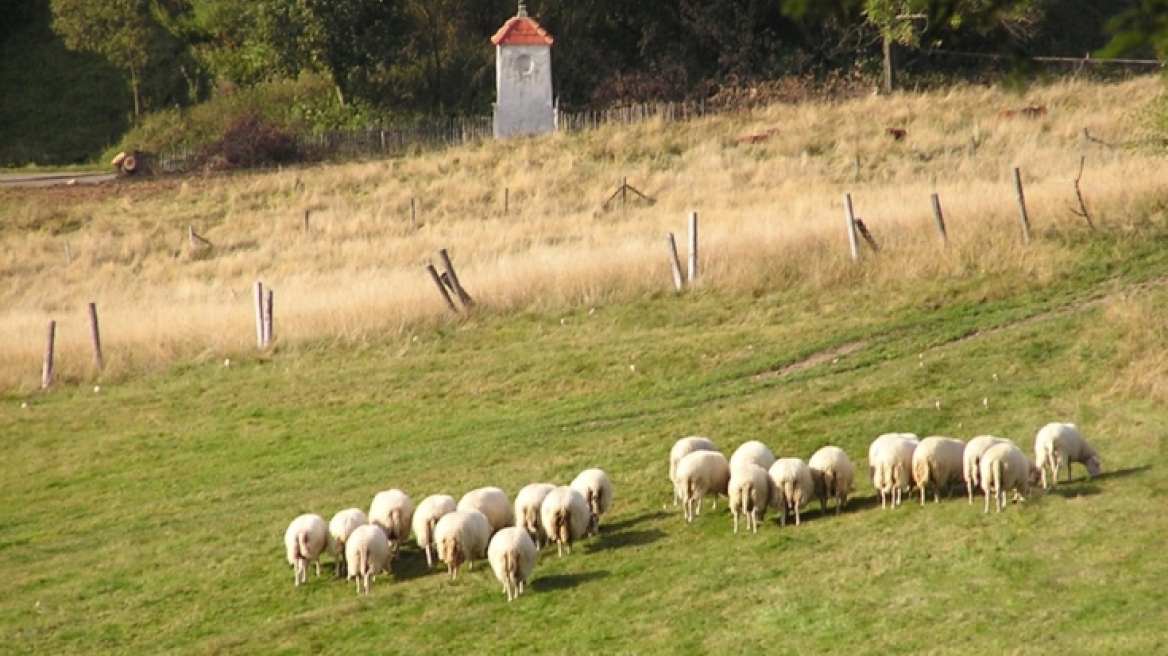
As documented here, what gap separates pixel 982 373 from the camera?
2506 cm

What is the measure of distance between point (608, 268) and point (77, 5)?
47206 mm

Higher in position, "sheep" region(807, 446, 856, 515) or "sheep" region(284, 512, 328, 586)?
"sheep" region(807, 446, 856, 515)

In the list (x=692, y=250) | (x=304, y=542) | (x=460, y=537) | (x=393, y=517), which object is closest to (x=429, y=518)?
(x=393, y=517)

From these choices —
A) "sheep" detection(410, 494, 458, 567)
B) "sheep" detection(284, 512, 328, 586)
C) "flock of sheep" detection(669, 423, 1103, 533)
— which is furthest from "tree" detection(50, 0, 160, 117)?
"flock of sheep" detection(669, 423, 1103, 533)

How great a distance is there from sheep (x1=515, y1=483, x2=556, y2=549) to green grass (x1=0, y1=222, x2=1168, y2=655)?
2.17 feet

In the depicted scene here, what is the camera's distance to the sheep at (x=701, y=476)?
19.5 m

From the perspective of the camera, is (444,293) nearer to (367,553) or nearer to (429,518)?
(429,518)

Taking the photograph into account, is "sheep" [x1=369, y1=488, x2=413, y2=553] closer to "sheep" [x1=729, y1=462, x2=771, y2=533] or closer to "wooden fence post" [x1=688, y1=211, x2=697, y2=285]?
"sheep" [x1=729, y1=462, x2=771, y2=533]

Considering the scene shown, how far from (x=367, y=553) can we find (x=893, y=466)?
5967 millimetres

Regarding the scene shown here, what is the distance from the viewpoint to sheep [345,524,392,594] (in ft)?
60.3

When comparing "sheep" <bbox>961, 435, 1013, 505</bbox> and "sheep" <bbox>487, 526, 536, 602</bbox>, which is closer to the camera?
"sheep" <bbox>487, 526, 536, 602</bbox>

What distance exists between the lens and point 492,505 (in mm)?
19188

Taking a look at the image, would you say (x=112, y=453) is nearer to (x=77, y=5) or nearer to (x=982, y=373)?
(x=982, y=373)

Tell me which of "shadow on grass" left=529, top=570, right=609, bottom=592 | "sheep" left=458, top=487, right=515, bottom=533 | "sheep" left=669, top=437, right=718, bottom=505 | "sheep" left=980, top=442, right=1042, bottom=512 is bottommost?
"shadow on grass" left=529, top=570, right=609, bottom=592
